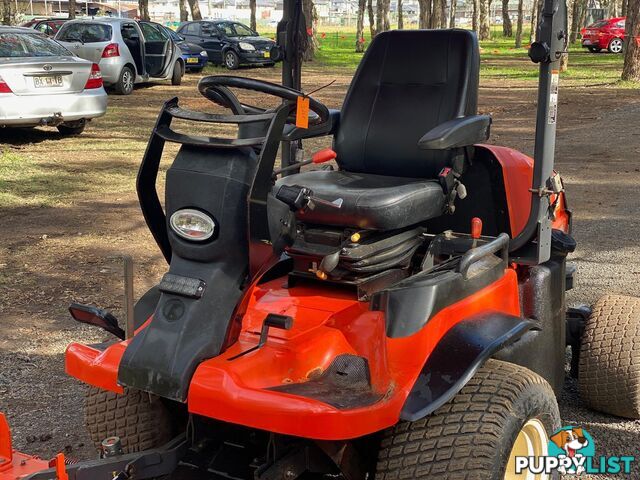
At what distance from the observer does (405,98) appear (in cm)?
397

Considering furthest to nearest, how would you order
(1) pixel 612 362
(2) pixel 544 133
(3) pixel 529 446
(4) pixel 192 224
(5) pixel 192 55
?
(5) pixel 192 55 → (1) pixel 612 362 → (2) pixel 544 133 → (3) pixel 529 446 → (4) pixel 192 224

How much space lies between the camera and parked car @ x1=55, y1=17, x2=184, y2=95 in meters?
16.9

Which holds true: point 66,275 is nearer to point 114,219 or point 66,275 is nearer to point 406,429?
point 114,219

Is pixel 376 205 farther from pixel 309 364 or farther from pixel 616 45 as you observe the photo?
pixel 616 45

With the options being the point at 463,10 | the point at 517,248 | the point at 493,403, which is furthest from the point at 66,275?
the point at 463,10

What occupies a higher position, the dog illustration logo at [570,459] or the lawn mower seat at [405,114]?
the lawn mower seat at [405,114]

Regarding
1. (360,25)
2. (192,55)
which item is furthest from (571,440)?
(360,25)

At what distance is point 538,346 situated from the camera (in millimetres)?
3475

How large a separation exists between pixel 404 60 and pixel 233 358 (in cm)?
183

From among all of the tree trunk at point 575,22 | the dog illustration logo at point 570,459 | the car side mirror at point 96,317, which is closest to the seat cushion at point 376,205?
the car side mirror at point 96,317

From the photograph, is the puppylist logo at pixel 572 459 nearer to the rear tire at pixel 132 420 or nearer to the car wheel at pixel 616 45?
the rear tire at pixel 132 420

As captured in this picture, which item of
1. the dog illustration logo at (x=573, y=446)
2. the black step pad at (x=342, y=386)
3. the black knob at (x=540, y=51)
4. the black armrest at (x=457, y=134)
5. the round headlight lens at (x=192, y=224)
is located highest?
the black knob at (x=540, y=51)

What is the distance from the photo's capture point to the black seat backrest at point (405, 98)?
3.84 m

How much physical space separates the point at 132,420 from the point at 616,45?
33151mm
